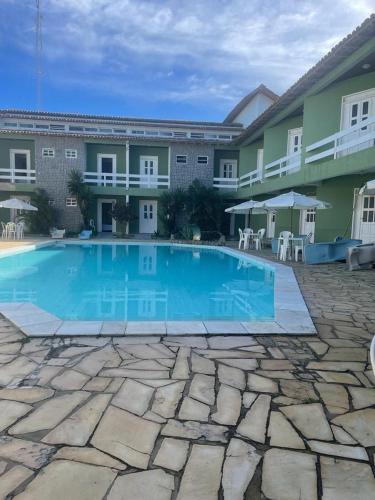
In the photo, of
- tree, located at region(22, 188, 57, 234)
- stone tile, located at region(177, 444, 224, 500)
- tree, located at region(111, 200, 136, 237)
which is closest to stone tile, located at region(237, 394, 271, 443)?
stone tile, located at region(177, 444, 224, 500)

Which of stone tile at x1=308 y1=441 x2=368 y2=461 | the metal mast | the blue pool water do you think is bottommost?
the blue pool water

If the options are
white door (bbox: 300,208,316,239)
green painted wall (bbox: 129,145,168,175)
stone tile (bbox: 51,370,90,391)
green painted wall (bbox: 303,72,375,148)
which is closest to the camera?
stone tile (bbox: 51,370,90,391)

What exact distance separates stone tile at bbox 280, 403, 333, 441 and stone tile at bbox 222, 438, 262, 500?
1.42ft

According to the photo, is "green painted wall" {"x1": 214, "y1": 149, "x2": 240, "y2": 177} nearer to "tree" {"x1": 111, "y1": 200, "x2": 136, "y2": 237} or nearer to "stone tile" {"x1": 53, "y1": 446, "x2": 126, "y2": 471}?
"tree" {"x1": 111, "y1": 200, "x2": 136, "y2": 237}

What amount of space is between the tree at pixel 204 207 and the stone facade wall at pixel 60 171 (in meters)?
6.73

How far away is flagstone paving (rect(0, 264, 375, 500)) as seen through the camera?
182cm

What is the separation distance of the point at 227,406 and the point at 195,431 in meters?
0.39

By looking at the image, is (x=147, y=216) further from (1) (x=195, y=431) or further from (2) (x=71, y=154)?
(1) (x=195, y=431)

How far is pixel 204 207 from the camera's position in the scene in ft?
65.5

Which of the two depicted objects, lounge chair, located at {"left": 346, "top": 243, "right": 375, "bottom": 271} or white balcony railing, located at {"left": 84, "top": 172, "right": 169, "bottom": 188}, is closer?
lounge chair, located at {"left": 346, "top": 243, "right": 375, "bottom": 271}

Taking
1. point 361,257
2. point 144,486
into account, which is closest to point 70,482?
point 144,486

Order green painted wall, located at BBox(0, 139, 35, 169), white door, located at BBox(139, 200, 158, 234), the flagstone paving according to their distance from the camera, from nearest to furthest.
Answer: the flagstone paving, green painted wall, located at BBox(0, 139, 35, 169), white door, located at BBox(139, 200, 158, 234)

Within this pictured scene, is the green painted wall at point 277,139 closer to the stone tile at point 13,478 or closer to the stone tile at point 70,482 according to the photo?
the stone tile at point 70,482

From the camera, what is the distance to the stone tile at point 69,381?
2.78 metres
